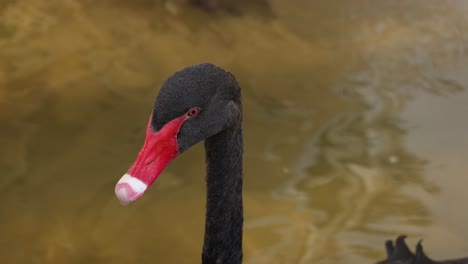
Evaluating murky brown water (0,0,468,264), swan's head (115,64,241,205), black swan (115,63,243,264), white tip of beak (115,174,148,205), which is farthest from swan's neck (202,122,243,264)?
murky brown water (0,0,468,264)

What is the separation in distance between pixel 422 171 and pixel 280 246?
740mm

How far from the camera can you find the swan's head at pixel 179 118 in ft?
5.16

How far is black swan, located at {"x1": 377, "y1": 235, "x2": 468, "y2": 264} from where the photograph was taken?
2270 millimetres

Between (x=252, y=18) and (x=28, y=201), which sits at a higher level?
(x=252, y=18)

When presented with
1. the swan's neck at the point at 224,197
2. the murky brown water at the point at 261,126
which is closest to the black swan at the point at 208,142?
the swan's neck at the point at 224,197

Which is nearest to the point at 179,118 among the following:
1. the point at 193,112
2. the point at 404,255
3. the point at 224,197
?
the point at 193,112

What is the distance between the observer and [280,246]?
2539 millimetres

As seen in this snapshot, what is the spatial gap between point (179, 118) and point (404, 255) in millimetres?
1007

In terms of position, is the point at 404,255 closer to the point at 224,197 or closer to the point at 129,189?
the point at 224,197

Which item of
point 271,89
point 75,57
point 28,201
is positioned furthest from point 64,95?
point 271,89

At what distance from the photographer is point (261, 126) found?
124 inches

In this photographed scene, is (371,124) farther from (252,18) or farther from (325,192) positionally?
(252,18)

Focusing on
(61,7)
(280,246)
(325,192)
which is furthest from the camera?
(61,7)

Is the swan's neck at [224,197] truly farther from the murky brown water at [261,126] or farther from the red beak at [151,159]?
the murky brown water at [261,126]
